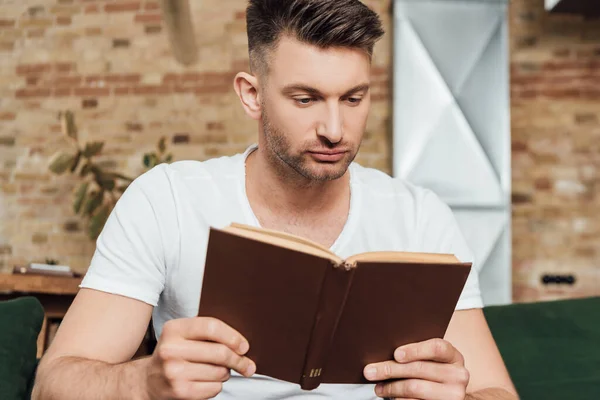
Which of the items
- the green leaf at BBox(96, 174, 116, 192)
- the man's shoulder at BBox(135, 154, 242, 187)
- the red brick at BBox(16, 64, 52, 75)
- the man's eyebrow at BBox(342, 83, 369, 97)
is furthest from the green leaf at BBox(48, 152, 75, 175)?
the man's eyebrow at BBox(342, 83, 369, 97)

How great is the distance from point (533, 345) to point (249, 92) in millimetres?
888

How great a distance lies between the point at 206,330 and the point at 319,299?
0.17 metres

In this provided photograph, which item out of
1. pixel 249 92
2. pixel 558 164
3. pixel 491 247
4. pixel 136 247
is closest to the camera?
pixel 136 247

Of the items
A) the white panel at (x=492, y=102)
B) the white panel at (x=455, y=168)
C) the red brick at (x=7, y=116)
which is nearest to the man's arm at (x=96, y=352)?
the white panel at (x=455, y=168)

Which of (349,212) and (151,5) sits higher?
(151,5)

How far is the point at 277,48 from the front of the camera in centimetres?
147

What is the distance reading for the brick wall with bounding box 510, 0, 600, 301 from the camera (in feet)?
13.0

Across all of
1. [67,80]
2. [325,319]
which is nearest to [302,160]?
[325,319]

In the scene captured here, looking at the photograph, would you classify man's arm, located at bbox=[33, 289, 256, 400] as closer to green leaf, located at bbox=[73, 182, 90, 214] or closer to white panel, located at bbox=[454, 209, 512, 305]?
green leaf, located at bbox=[73, 182, 90, 214]

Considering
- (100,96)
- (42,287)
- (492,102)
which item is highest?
(100,96)

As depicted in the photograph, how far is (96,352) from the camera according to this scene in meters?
1.23

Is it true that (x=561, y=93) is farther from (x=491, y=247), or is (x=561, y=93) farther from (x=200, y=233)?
(x=200, y=233)

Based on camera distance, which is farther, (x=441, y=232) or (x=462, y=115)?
(x=462, y=115)

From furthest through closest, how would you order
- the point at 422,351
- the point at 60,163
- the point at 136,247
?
1. the point at 60,163
2. the point at 136,247
3. the point at 422,351
